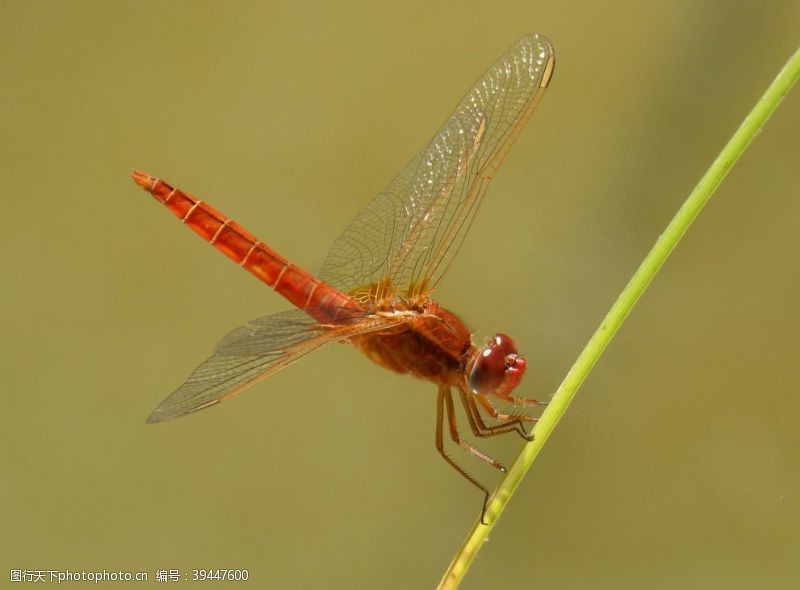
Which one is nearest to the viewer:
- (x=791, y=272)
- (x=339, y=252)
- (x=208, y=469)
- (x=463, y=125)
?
(x=463, y=125)

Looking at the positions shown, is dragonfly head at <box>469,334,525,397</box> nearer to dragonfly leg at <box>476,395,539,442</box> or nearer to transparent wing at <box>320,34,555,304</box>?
dragonfly leg at <box>476,395,539,442</box>

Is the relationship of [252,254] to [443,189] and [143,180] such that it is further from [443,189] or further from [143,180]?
[443,189]

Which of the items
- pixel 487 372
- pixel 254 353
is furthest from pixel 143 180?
pixel 487 372

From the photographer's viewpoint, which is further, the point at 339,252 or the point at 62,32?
the point at 62,32

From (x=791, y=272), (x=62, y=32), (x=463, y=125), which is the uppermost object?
(x=791, y=272)

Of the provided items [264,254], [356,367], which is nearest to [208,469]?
[356,367]

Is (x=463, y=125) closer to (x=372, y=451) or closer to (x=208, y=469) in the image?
(x=372, y=451)
